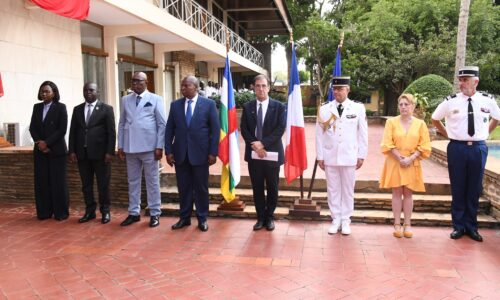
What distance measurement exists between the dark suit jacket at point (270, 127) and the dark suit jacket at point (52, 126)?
7.66ft

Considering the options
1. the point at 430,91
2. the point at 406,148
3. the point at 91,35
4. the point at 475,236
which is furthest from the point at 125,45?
the point at 475,236

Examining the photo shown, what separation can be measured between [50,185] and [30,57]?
2998 mm

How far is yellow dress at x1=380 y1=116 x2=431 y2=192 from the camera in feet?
15.9

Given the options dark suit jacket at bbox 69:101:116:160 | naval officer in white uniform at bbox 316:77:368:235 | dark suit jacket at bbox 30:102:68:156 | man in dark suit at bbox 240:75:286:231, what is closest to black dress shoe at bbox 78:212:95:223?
dark suit jacket at bbox 69:101:116:160

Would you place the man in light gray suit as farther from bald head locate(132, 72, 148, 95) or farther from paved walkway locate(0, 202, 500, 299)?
paved walkway locate(0, 202, 500, 299)

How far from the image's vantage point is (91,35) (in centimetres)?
975

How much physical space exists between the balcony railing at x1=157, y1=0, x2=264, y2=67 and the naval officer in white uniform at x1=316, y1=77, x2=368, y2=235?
4.17m

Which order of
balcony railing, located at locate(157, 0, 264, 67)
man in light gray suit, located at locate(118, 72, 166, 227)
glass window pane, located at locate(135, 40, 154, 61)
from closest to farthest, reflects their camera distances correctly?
man in light gray suit, located at locate(118, 72, 166, 227) → glass window pane, located at locate(135, 40, 154, 61) → balcony railing, located at locate(157, 0, 264, 67)

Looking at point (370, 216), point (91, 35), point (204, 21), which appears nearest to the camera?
point (370, 216)

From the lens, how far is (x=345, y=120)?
4.97 meters

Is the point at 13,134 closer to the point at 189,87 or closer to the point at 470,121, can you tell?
the point at 189,87

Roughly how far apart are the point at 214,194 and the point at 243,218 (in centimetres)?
63

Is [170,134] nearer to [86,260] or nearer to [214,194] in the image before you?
[214,194]

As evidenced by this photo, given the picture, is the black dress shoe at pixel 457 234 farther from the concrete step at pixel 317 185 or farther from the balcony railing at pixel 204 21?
the balcony railing at pixel 204 21
